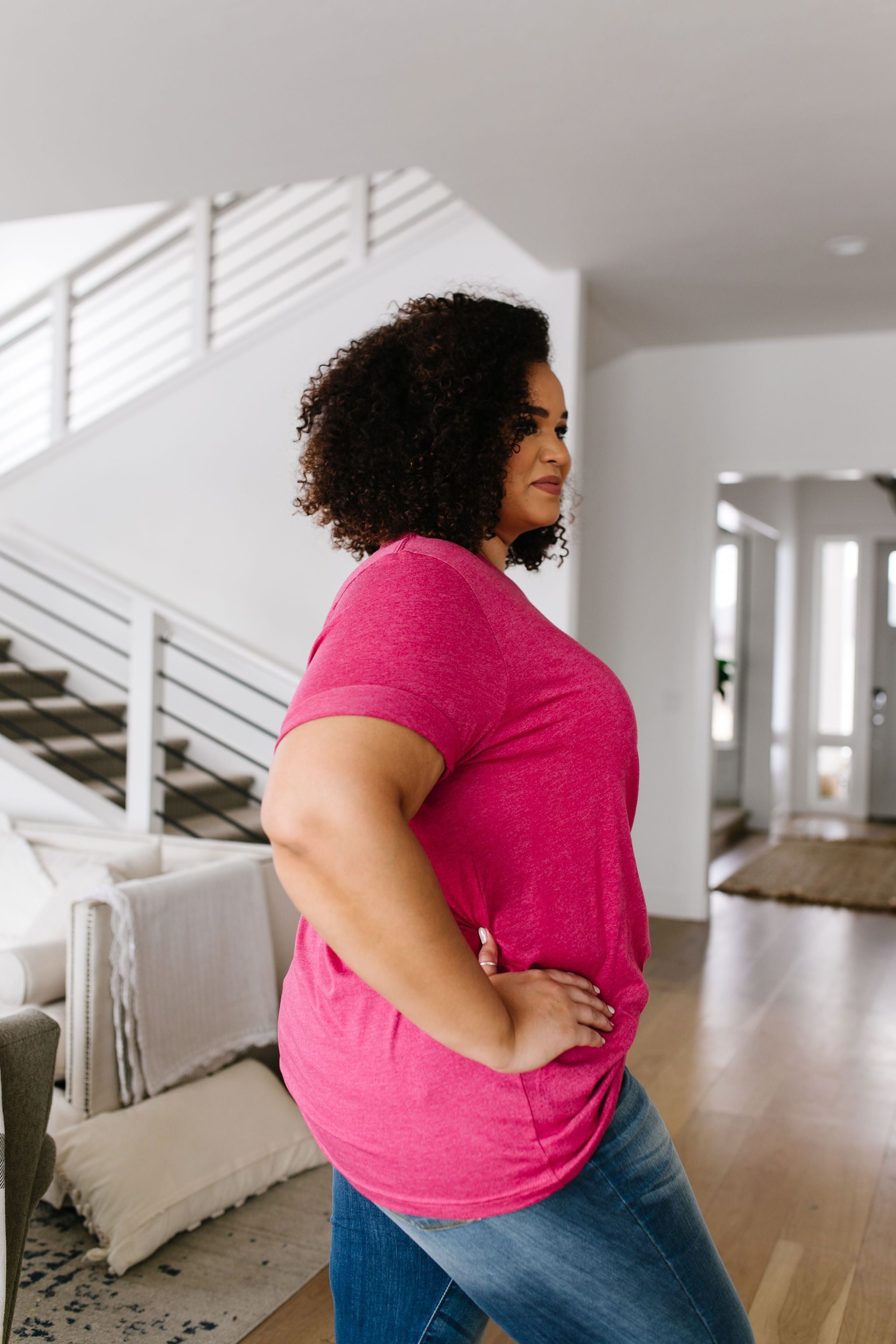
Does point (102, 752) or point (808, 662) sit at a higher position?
point (808, 662)

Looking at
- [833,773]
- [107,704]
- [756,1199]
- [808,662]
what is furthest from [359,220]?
[833,773]

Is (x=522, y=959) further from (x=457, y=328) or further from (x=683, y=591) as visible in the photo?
(x=683, y=591)

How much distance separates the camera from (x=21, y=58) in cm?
292

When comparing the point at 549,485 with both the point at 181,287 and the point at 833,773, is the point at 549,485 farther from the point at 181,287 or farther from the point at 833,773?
the point at 833,773

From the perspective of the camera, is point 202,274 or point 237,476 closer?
point 237,476

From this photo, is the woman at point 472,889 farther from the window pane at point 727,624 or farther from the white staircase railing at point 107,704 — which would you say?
the window pane at point 727,624

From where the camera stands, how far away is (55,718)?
5031 millimetres

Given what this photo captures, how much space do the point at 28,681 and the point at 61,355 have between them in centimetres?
169

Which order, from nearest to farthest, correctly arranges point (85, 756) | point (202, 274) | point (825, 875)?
point (85, 756)
point (202, 274)
point (825, 875)

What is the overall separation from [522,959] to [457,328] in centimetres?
53

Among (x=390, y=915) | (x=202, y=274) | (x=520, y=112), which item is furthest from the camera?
(x=202, y=274)

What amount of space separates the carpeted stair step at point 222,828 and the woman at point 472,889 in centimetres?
354

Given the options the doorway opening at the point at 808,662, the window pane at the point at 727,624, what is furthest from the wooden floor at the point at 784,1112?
the window pane at the point at 727,624

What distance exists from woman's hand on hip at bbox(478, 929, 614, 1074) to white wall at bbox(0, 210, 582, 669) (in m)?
3.73
